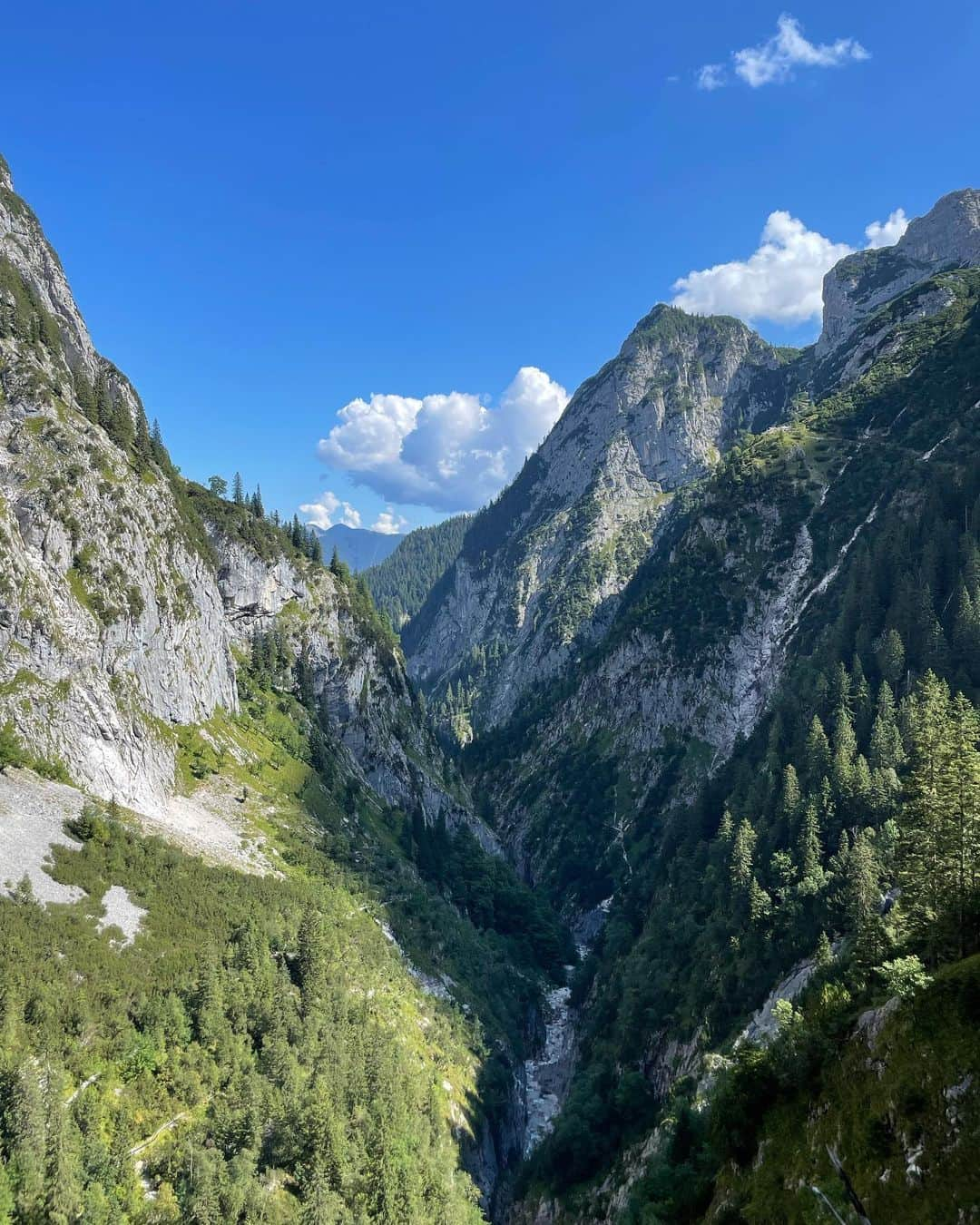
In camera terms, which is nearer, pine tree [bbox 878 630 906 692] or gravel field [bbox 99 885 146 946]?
gravel field [bbox 99 885 146 946]

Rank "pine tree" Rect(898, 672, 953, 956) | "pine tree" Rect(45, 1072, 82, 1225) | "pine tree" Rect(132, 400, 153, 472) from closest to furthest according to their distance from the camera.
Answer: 1. "pine tree" Rect(45, 1072, 82, 1225)
2. "pine tree" Rect(898, 672, 953, 956)
3. "pine tree" Rect(132, 400, 153, 472)

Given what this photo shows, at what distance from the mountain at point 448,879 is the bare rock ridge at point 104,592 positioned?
1.75 ft

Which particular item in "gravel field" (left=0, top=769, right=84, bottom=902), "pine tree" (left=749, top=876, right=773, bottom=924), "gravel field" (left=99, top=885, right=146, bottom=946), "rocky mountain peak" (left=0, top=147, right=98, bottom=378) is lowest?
"gravel field" (left=99, top=885, right=146, bottom=946)

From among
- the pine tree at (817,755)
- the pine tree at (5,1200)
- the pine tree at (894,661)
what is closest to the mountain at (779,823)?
the pine tree at (894,661)

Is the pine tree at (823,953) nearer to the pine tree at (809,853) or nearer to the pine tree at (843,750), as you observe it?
the pine tree at (809,853)

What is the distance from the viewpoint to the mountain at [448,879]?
32.3m

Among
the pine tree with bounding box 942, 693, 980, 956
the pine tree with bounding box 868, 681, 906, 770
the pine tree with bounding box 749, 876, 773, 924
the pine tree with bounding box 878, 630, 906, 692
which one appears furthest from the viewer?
the pine tree with bounding box 878, 630, 906, 692

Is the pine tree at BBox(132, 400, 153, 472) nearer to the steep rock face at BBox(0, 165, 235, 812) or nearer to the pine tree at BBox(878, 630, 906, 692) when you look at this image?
the steep rock face at BBox(0, 165, 235, 812)

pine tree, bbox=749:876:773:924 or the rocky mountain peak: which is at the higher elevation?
the rocky mountain peak

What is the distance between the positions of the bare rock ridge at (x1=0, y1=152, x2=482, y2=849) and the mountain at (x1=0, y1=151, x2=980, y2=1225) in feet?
1.75

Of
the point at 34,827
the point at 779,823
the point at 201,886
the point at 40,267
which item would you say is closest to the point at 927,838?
the point at 779,823

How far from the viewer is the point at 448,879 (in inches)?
4444

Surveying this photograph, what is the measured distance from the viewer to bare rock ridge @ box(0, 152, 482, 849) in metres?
69.9

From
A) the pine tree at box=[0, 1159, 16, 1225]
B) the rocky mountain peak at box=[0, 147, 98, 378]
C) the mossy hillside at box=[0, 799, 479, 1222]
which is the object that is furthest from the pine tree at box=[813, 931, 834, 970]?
the rocky mountain peak at box=[0, 147, 98, 378]
